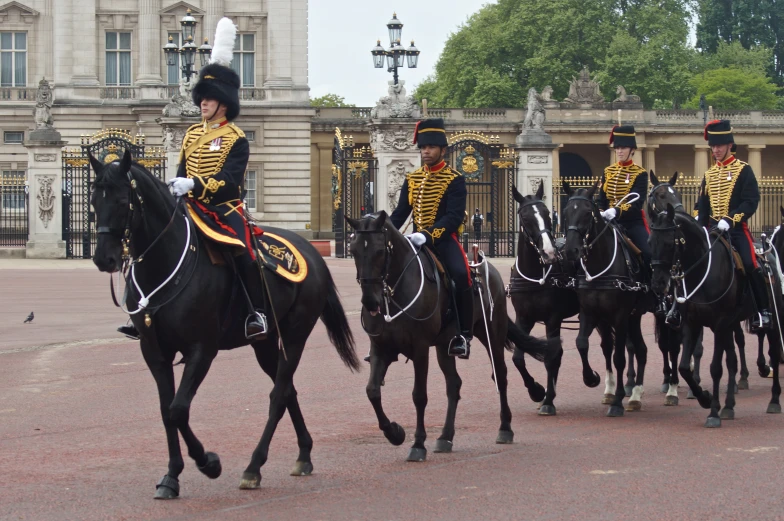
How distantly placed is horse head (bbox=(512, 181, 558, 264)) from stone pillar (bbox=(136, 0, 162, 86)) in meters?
38.5

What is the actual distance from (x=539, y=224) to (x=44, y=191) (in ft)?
82.0

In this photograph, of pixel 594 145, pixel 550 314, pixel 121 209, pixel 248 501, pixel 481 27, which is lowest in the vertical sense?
pixel 248 501

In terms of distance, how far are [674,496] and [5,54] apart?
4612cm

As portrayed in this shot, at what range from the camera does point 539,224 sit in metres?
10.8

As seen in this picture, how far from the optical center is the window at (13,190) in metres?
34.8

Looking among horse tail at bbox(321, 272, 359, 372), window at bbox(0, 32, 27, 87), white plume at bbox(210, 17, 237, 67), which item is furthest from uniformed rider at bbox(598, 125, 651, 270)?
window at bbox(0, 32, 27, 87)

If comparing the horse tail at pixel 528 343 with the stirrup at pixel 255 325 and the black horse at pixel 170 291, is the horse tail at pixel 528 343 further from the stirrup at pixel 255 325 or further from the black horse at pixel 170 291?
the stirrup at pixel 255 325

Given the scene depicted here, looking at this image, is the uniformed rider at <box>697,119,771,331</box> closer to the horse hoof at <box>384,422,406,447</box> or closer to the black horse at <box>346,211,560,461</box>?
the black horse at <box>346,211,560,461</box>

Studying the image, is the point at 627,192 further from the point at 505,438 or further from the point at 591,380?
the point at 505,438

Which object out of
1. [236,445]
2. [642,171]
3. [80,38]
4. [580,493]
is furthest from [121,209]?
[80,38]

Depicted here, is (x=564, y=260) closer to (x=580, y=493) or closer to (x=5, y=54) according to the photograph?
(x=580, y=493)

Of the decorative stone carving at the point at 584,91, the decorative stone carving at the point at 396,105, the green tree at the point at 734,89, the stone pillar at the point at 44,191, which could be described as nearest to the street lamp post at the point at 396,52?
the decorative stone carving at the point at 396,105

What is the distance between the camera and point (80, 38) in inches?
1885

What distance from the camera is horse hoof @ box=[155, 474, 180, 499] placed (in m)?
7.36
